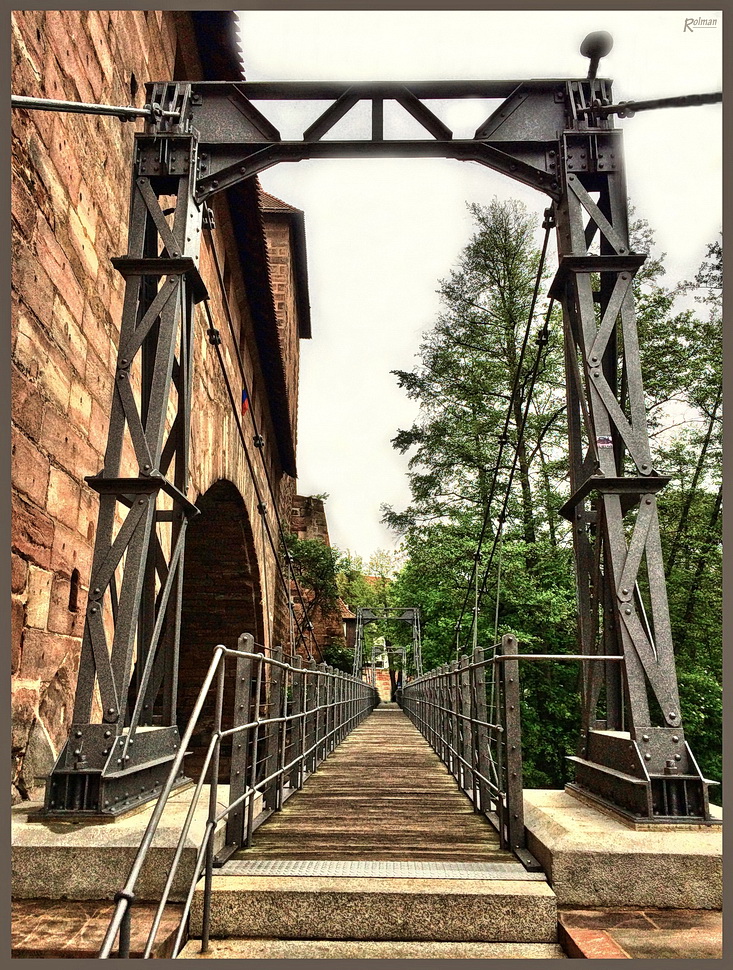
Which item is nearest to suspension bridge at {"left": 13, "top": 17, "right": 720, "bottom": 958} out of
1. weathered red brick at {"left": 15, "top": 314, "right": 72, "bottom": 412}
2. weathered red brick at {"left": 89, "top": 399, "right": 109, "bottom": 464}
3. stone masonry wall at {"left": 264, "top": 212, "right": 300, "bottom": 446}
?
weathered red brick at {"left": 15, "top": 314, "right": 72, "bottom": 412}

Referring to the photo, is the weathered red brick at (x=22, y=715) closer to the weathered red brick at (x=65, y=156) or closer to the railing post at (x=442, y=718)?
the weathered red brick at (x=65, y=156)

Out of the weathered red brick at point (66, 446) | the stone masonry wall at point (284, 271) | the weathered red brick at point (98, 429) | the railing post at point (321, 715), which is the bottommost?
the railing post at point (321, 715)

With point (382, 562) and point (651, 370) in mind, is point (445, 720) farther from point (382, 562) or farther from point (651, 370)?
point (382, 562)

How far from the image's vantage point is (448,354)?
16891 mm

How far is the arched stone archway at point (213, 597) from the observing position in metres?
9.77

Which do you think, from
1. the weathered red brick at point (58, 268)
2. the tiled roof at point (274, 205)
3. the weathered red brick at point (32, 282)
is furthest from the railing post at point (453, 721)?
the tiled roof at point (274, 205)

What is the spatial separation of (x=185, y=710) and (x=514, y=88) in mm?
9623

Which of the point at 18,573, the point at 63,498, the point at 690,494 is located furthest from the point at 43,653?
the point at 690,494

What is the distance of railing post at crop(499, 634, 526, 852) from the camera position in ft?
9.93

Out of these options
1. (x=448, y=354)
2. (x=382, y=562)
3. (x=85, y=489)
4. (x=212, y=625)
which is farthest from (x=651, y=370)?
(x=382, y=562)

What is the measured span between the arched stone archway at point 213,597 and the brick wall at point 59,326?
4.96m

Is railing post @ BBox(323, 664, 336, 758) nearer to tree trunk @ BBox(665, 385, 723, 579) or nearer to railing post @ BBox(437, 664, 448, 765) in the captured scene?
railing post @ BBox(437, 664, 448, 765)

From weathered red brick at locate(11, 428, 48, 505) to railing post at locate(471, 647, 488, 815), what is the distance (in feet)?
7.21

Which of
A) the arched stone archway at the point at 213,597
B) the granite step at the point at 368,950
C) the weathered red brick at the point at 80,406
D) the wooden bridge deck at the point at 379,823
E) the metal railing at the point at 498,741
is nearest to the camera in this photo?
the granite step at the point at 368,950
